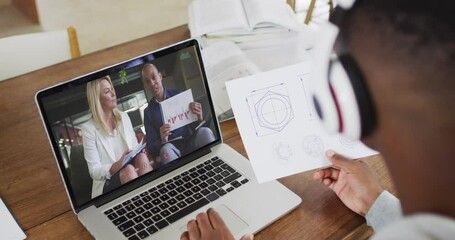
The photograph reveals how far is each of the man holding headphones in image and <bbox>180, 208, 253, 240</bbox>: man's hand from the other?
37cm

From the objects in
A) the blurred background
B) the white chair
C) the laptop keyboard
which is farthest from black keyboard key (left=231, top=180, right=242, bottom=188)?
the blurred background

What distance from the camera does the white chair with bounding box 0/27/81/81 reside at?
1.34 m

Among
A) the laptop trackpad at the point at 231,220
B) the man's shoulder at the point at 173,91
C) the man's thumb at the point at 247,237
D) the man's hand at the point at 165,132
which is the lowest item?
the man's thumb at the point at 247,237

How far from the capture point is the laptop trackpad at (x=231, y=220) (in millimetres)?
846

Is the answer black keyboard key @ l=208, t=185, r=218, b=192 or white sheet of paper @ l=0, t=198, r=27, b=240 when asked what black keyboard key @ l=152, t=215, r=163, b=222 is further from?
white sheet of paper @ l=0, t=198, r=27, b=240

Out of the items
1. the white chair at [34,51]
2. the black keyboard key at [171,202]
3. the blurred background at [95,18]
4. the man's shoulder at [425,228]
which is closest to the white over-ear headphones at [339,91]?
the man's shoulder at [425,228]

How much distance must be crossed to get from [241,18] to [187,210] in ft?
1.91

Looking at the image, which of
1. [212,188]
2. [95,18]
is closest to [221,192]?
[212,188]

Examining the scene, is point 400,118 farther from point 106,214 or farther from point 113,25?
point 113,25

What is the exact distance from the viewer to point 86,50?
2756 mm

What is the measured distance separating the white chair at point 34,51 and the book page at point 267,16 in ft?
1.57

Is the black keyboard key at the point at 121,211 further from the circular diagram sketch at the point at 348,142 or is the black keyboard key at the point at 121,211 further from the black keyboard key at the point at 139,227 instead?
the circular diagram sketch at the point at 348,142

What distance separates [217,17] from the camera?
1.30 m

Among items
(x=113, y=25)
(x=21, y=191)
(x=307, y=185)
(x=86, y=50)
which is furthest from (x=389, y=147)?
(x=113, y=25)
